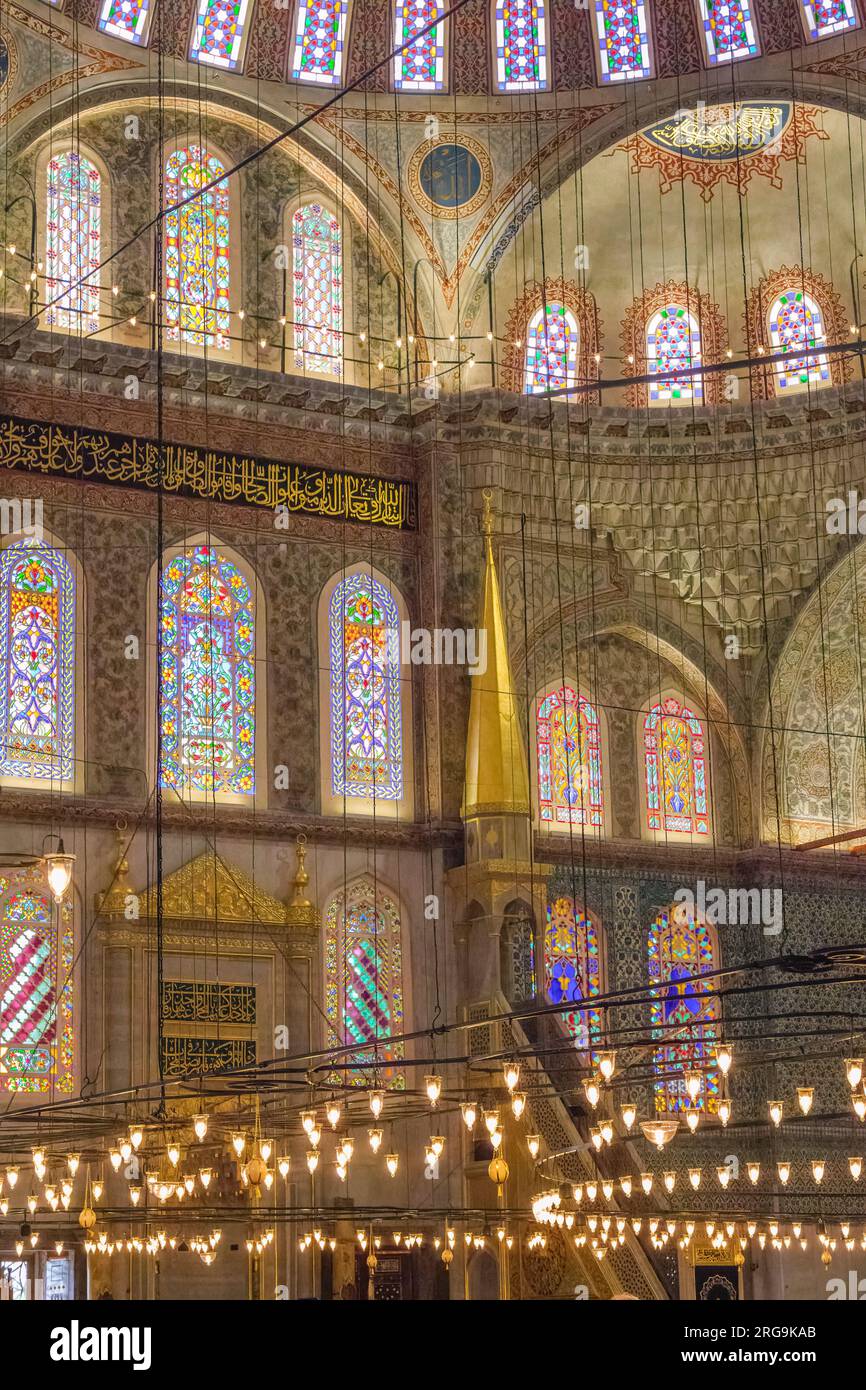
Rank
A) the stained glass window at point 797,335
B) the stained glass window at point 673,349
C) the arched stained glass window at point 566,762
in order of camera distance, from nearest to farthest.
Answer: the arched stained glass window at point 566,762 < the stained glass window at point 797,335 < the stained glass window at point 673,349

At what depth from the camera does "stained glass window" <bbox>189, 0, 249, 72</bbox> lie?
18750 millimetres

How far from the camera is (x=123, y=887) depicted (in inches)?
655

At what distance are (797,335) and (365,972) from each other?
710cm

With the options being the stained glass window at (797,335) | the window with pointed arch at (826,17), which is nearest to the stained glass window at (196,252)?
the stained glass window at (797,335)

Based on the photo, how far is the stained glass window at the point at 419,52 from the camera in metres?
19.4

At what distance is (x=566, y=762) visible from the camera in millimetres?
19109

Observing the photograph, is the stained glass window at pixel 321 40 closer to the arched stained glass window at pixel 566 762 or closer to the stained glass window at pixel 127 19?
the stained glass window at pixel 127 19

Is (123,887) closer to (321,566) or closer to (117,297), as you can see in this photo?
(321,566)

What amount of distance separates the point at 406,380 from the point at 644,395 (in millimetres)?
2264

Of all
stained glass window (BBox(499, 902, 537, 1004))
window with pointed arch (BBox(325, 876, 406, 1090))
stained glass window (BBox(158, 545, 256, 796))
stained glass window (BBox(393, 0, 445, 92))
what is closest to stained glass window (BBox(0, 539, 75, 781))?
stained glass window (BBox(158, 545, 256, 796))

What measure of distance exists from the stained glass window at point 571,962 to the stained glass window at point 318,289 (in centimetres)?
514

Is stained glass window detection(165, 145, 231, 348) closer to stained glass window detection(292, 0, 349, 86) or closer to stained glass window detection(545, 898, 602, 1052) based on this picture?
stained glass window detection(292, 0, 349, 86)
